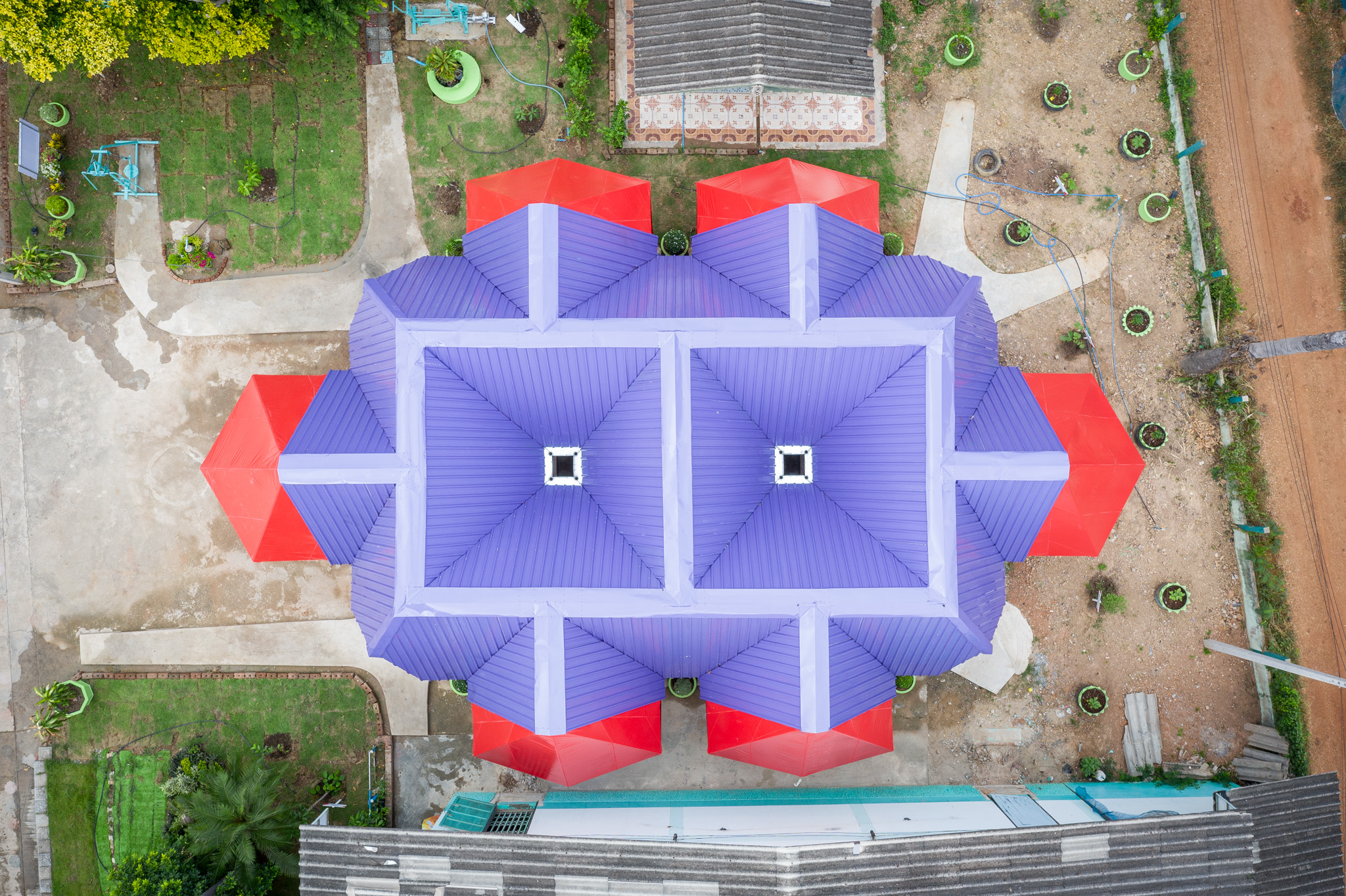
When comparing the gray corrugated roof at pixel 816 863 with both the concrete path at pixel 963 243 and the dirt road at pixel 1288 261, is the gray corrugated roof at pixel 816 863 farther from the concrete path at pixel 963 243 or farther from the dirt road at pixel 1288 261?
the concrete path at pixel 963 243

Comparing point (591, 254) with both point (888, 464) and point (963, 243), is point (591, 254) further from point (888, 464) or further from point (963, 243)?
point (963, 243)

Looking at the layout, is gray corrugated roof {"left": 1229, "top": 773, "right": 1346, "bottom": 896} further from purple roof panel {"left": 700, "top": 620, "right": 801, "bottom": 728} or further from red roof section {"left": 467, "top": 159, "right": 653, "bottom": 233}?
red roof section {"left": 467, "top": 159, "right": 653, "bottom": 233}

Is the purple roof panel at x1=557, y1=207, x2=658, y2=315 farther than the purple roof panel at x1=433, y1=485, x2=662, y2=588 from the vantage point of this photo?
Yes

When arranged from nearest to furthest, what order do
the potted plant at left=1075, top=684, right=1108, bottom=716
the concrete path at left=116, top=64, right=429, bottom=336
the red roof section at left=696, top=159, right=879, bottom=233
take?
the red roof section at left=696, top=159, right=879, bottom=233 → the potted plant at left=1075, top=684, right=1108, bottom=716 → the concrete path at left=116, top=64, right=429, bottom=336

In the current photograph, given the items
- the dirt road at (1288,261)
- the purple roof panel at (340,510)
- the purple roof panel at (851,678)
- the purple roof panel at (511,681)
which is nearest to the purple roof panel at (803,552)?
the purple roof panel at (851,678)

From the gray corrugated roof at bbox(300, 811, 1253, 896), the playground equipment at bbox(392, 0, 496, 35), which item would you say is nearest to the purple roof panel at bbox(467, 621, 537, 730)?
the gray corrugated roof at bbox(300, 811, 1253, 896)

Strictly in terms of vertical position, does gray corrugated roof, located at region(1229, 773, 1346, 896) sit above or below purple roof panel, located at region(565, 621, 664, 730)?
below

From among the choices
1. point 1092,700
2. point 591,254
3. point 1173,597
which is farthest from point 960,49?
point 1092,700
